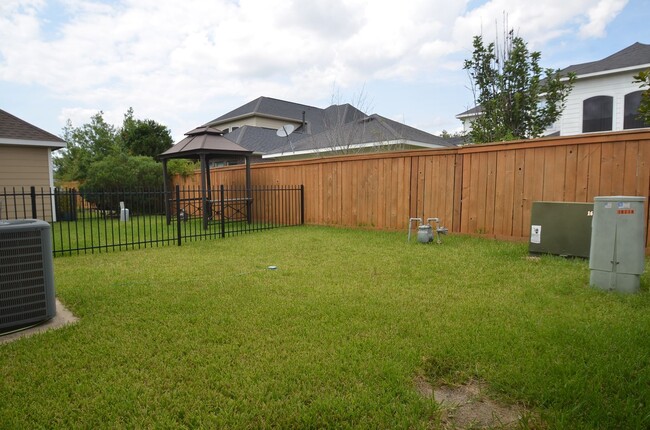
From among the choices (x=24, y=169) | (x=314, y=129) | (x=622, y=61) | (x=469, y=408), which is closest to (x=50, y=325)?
(x=469, y=408)

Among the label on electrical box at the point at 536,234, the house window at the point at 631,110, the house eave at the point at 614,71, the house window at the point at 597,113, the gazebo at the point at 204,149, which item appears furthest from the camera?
the house window at the point at 597,113

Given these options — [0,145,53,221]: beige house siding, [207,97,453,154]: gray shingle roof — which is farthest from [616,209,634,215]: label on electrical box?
[0,145,53,221]: beige house siding

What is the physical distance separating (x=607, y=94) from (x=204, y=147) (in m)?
14.3

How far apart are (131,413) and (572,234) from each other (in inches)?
230

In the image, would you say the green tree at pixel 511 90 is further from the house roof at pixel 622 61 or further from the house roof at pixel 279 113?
the house roof at pixel 279 113

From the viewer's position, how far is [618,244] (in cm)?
391

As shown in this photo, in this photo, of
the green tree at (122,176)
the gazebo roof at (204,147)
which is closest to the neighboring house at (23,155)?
the green tree at (122,176)

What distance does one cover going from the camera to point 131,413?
1.98 meters

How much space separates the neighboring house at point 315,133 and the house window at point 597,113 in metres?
5.55

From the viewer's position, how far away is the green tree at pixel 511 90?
8992 millimetres

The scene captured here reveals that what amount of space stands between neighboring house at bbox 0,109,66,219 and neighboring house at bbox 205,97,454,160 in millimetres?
9183

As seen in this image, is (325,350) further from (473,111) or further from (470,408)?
(473,111)

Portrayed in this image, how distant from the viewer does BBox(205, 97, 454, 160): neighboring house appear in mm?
15672

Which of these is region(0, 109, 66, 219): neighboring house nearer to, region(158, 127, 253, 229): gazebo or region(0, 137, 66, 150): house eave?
region(0, 137, 66, 150): house eave
